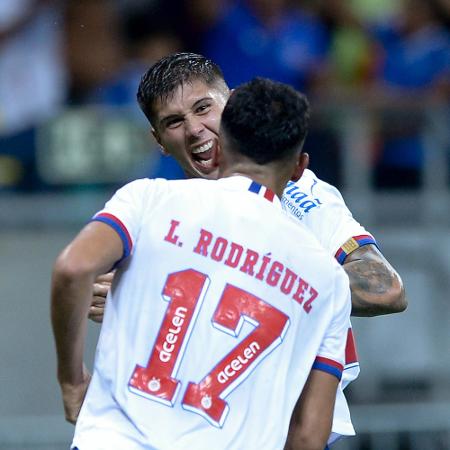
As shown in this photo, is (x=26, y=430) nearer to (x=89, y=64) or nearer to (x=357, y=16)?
(x=89, y=64)

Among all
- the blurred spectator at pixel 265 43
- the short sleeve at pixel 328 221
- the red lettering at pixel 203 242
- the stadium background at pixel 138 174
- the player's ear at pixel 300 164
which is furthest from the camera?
the blurred spectator at pixel 265 43

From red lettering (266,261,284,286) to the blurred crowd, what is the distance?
4949 mm

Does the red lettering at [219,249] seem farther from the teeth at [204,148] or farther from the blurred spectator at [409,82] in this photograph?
the blurred spectator at [409,82]

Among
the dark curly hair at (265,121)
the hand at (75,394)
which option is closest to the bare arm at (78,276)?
the hand at (75,394)

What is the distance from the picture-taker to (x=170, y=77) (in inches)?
181

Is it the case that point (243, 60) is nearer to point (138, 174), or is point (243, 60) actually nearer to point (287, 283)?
point (138, 174)

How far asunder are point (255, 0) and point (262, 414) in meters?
6.62

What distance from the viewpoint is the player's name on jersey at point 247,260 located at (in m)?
3.72

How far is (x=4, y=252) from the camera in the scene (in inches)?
343

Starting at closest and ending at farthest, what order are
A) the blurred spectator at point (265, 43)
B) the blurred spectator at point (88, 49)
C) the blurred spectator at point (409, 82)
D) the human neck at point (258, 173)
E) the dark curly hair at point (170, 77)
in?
the human neck at point (258, 173)
the dark curly hair at point (170, 77)
the blurred spectator at point (409, 82)
the blurred spectator at point (88, 49)
the blurred spectator at point (265, 43)

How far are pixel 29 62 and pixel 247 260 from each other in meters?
5.99

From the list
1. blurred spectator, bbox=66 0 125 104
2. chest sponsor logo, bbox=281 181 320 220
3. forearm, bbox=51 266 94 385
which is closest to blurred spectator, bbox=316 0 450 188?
blurred spectator, bbox=66 0 125 104

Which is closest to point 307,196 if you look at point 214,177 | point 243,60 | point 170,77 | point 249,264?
point 214,177

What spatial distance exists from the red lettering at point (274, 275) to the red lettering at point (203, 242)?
0.70ft
